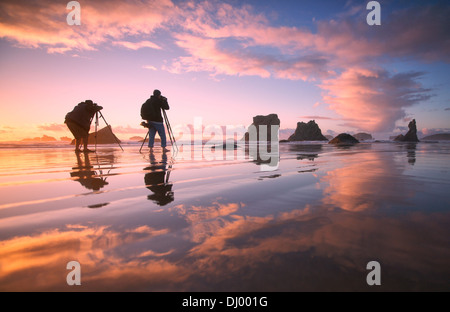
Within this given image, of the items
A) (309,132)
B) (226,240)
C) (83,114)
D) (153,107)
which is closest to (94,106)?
(83,114)

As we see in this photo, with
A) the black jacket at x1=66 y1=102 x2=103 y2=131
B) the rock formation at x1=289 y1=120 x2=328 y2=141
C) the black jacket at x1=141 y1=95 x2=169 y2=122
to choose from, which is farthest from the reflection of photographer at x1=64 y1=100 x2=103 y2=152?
the rock formation at x1=289 y1=120 x2=328 y2=141

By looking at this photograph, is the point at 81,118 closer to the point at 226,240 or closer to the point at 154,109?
the point at 154,109

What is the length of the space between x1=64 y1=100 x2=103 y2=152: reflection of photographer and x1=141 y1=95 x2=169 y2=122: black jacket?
8.09 feet

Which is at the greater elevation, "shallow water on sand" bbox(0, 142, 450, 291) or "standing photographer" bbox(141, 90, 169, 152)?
"standing photographer" bbox(141, 90, 169, 152)

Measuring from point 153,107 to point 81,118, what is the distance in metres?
3.80

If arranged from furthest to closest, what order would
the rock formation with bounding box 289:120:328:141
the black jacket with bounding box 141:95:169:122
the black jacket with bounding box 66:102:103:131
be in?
1. the rock formation with bounding box 289:120:328:141
2. the black jacket with bounding box 141:95:169:122
3. the black jacket with bounding box 66:102:103:131

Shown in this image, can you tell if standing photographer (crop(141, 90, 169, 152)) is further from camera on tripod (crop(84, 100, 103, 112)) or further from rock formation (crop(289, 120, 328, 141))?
rock formation (crop(289, 120, 328, 141))

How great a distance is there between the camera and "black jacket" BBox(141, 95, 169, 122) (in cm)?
1145

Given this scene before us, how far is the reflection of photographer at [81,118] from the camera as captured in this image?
10.5 metres

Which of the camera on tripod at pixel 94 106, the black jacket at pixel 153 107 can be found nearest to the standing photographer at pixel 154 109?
the black jacket at pixel 153 107

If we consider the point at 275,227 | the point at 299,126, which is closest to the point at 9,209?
the point at 275,227

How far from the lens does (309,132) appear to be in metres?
107

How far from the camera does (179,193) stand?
2857mm
